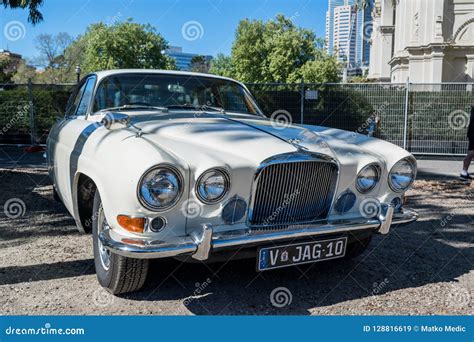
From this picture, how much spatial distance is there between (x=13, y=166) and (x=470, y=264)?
9210mm

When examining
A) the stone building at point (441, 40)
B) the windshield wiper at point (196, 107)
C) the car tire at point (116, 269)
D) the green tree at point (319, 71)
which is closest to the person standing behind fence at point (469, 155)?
the windshield wiper at point (196, 107)

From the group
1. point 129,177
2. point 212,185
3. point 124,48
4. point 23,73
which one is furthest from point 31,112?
point 23,73

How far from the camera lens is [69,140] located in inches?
168

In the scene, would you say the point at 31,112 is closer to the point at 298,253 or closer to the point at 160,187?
the point at 160,187

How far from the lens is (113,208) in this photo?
9.45 feet

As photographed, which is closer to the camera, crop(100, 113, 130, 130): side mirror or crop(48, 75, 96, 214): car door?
crop(100, 113, 130, 130): side mirror

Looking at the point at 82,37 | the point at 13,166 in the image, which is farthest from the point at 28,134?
the point at 82,37

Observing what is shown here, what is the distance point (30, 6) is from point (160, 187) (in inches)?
401

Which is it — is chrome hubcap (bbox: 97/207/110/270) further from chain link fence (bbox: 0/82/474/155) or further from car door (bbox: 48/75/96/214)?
chain link fence (bbox: 0/82/474/155)

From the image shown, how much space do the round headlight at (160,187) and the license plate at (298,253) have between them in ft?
2.36

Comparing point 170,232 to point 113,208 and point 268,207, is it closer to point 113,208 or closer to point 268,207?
point 113,208

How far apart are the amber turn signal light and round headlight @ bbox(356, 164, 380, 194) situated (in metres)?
1.67

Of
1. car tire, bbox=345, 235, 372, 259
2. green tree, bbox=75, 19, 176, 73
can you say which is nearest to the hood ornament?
car tire, bbox=345, 235, 372, 259

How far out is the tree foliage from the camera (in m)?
41.0
